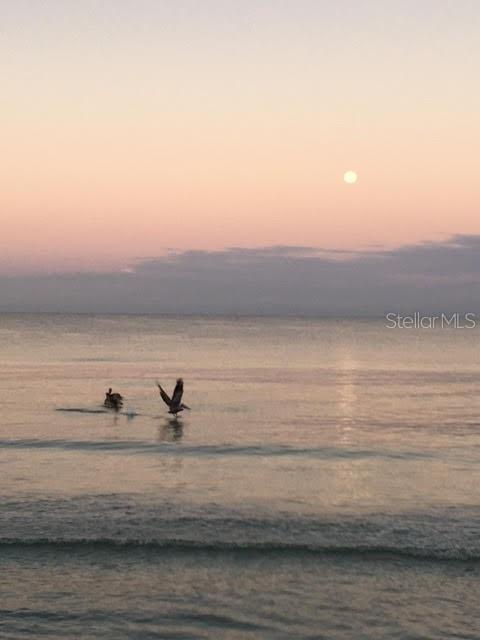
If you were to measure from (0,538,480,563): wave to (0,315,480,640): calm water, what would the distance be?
0.04 metres

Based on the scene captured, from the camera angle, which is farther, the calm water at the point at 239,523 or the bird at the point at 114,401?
the bird at the point at 114,401

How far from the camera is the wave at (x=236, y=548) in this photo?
46.0 feet

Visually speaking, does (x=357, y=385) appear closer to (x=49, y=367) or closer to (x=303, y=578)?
(x=49, y=367)

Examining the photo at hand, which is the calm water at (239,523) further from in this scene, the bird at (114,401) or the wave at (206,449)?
the bird at (114,401)

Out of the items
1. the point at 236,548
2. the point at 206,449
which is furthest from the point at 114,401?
the point at 236,548

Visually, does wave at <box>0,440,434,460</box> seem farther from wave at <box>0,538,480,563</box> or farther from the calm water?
wave at <box>0,538,480,563</box>

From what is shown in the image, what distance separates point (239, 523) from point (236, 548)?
1.74m

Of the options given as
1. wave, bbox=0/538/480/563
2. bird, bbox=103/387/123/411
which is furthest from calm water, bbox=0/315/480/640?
bird, bbox=103/387/123/411

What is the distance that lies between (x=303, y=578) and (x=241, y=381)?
43.1 metres

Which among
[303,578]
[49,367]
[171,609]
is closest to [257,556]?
[303,578]

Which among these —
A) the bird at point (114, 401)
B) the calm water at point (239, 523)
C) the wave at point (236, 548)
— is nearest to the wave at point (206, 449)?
the calm water at point (239, 523)

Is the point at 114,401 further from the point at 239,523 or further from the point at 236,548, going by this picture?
the point at 236,548

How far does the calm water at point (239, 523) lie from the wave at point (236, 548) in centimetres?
4

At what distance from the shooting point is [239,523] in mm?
16047
